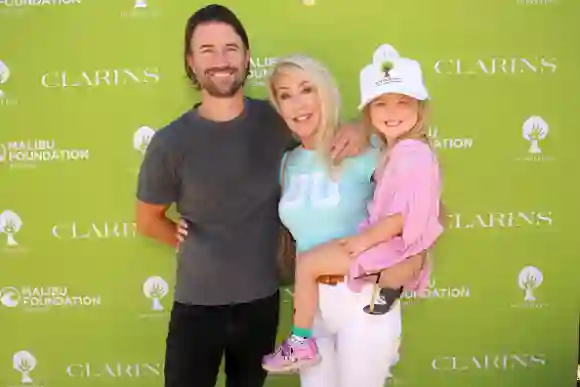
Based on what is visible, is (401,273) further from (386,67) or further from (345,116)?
(345,116)

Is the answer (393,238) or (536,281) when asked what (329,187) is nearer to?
(393,238)

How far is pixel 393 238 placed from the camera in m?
1.90

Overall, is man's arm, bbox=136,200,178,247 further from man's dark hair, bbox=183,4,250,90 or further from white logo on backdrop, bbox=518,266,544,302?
white logo on backdrop, bbox=518,266,544,302

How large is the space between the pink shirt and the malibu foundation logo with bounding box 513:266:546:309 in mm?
876

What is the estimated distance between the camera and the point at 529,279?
2.61 metres

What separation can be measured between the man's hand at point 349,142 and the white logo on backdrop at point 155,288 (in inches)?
41.6

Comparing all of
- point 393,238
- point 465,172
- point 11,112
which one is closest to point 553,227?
point 465,172

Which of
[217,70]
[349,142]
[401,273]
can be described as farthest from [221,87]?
[401,273]

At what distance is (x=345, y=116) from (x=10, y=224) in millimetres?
1420

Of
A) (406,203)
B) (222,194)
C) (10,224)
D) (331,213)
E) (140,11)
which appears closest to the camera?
(406,203)

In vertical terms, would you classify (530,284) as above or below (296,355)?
above

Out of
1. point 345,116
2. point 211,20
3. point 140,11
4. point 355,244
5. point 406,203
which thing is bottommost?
point 355,244

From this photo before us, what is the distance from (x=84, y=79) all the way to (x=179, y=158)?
721 millimetres

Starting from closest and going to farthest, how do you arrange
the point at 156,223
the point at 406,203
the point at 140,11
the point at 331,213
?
the point at 406,203 → the point at 331,213 → the point at 156,223 → the point at 140,11
